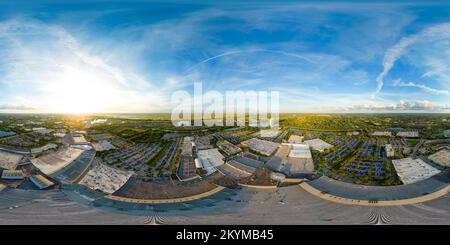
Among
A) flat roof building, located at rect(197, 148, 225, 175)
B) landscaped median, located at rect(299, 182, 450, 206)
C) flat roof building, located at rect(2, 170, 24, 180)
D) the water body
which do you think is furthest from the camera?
the water body

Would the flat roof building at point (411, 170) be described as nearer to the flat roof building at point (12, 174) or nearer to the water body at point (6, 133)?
the flat roof building at point (12, 174)

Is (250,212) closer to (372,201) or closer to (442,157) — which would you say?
(372,201)

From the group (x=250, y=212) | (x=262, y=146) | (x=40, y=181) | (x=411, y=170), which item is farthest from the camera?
(x=262, y=146)

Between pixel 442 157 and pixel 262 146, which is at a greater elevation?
pixel 262 146

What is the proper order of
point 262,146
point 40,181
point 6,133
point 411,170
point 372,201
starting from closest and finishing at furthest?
point 372,201, point 411,170, point 40,181, point 262,146, point 6,133

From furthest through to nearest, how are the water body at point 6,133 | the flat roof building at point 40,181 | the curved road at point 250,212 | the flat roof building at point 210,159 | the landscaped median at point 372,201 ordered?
1. the water body at point 6,133
2. the flat roof building at point 40,181
3. the flat roof building at point 210,159
4. the landscaped median at point 372,201
5. the curved road at point 250,212

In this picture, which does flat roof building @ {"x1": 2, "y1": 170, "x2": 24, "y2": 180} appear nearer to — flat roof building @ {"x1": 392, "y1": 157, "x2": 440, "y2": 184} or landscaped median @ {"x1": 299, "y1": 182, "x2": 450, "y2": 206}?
landscaped median @ {"x1": 299, "y1": 182, "x2": 450, "y2": 206}

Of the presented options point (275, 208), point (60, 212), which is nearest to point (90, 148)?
point (60, 212)

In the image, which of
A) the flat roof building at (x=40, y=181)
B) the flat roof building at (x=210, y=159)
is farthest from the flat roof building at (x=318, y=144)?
the flat roof building at (x=40, y=181)

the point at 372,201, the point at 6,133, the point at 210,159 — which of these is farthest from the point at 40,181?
the point at 372,201

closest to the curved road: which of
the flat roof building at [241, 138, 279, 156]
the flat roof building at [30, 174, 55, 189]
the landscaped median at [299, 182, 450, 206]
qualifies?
the landscaped median at [299, 182, 450, 206]
